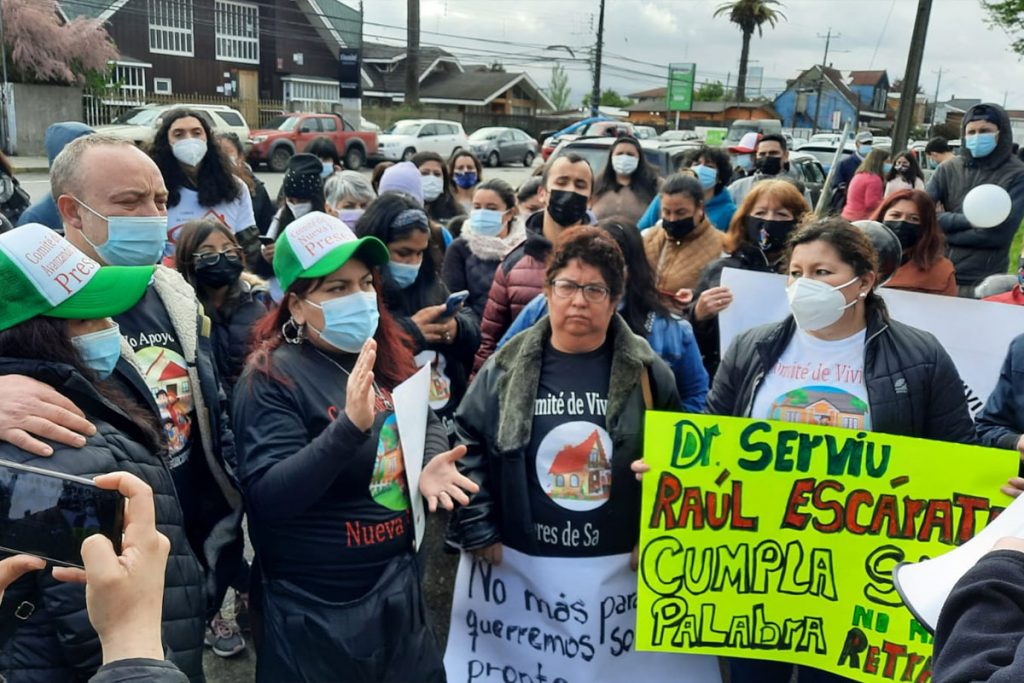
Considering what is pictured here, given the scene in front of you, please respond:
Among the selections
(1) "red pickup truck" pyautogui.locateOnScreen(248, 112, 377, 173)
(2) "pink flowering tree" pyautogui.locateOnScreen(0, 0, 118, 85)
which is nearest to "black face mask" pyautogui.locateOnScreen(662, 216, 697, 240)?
(1) "red pickup truck" pyautogui.locateOnScreen(248, 112, 377, 173)

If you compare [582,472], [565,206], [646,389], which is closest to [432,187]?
[565,206]

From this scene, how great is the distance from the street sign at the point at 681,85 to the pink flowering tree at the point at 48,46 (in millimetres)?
39036

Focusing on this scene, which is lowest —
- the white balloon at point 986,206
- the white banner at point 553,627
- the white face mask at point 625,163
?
the white banner at point 553,627

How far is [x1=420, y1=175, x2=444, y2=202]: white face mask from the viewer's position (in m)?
6.53

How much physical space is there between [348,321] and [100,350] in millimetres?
791

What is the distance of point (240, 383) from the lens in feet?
8.25

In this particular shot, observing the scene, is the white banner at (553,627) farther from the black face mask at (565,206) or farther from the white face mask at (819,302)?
the black face mask at (565,206)

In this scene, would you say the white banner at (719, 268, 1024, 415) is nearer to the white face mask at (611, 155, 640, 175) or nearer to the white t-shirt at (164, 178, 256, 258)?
the white t-shirt at (164, 178, 256, 258)

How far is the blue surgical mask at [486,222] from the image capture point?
4.98 metres

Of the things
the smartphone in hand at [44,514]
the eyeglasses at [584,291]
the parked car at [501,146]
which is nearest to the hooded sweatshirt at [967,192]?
the eyeglasses at [584,291]

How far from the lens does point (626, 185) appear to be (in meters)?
6.66

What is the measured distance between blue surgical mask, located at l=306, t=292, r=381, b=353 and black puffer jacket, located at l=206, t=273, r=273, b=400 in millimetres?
935

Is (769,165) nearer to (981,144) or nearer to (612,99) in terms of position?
(981,144)

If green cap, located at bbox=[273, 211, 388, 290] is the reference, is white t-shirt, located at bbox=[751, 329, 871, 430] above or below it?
below
